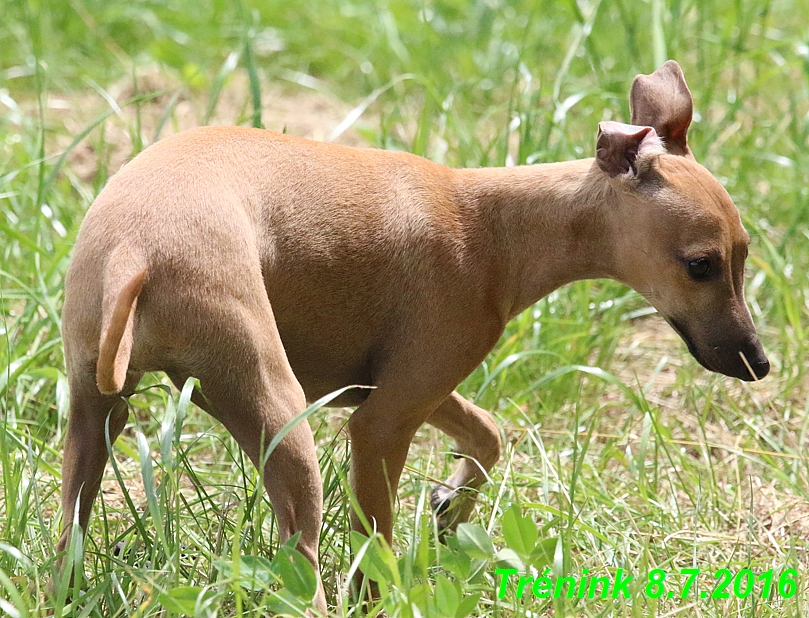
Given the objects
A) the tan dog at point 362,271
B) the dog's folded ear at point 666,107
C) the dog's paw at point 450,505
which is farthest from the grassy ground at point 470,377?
the dog's folded ear at point 666,107

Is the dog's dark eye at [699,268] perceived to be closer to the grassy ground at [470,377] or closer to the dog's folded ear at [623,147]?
the dog's folded ear at [623,147]

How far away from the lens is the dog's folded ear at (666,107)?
3398mm

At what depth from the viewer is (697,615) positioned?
307 cm

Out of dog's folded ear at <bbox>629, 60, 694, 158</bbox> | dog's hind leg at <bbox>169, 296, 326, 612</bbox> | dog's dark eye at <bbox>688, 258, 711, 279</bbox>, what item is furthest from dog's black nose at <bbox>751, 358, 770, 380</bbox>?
dog's hind leg at <bbox>169, 296, 326, 612</bbox>

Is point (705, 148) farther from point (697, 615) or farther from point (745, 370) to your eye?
point (697, 615)

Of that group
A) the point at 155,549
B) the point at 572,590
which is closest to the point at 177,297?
the point at 155,549

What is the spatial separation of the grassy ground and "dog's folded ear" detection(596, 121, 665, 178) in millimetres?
827

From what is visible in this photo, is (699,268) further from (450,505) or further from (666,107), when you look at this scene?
(450,505)

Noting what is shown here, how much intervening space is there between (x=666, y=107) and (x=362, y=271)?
1.09 m

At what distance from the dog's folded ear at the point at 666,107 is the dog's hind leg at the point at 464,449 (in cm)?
103

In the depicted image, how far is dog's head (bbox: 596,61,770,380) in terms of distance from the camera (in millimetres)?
3145

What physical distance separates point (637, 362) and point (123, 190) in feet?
9.77

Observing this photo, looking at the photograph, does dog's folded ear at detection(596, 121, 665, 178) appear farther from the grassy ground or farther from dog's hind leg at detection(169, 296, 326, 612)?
dog's hind leg at detection(169, 296, 326, 612)

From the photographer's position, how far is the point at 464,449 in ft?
12.0
